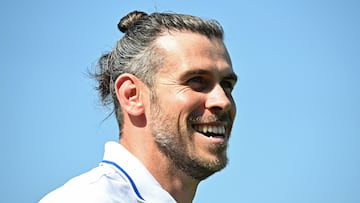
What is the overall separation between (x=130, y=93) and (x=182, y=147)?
2.87ft

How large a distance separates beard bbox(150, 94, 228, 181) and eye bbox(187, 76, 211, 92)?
29 cm

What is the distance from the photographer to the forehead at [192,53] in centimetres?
656

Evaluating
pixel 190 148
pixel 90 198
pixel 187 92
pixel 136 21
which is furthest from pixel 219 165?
pixel 136 21

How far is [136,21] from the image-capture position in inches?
291

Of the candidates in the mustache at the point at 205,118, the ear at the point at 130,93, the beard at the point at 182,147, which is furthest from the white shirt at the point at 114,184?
the mustache at the point at 205,118

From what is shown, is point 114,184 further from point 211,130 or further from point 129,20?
point 129,20

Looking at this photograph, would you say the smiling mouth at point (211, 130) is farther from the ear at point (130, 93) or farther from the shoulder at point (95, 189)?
the shoulder at point (95, 189)

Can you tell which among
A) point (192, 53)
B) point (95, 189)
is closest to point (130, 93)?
point (192, 53)

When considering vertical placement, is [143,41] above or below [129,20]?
below

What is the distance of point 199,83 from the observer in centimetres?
649

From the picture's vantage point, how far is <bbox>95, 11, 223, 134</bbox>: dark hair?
22.7ft

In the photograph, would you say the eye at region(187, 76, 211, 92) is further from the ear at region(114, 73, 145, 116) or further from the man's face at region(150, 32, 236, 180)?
the ear at region(114, 73, 145, 116)

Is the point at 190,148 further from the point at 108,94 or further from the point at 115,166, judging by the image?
the point at 108,94

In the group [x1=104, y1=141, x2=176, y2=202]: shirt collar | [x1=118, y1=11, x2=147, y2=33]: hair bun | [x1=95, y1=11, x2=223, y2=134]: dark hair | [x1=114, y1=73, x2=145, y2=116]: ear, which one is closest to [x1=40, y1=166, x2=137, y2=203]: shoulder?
[x1=104, y1=141, x2=176, y2=202]: shirt collar
